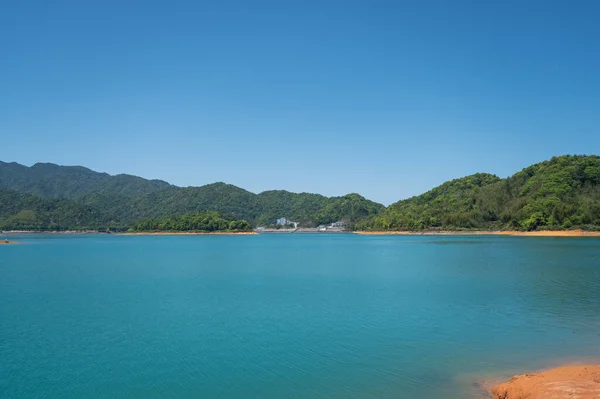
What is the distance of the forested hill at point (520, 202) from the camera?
8344 centimetres

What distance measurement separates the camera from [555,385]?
25.8ft

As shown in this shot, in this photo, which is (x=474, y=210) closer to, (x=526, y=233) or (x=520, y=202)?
(x=520, y=202)

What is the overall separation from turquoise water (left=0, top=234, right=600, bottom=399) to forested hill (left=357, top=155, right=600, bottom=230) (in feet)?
220

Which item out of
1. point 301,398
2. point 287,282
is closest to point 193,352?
point 301,398

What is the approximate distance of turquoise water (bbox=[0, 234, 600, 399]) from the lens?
31.3 feet

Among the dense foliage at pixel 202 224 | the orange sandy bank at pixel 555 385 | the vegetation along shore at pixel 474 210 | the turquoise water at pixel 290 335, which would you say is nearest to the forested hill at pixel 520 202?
the vegetation along shore at pixel 474 210

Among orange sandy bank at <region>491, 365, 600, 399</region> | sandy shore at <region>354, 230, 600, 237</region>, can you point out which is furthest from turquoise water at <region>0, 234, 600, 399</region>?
sandy shore at <region>354, 230, 600, 237</region>

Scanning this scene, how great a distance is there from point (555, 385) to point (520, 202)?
322ft

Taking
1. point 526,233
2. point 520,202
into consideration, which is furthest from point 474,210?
point 526,233

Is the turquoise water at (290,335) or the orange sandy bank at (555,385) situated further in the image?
the turquoise water at (290,335)

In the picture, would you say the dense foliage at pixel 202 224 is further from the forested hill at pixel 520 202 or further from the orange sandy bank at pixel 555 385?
the orange sandy bank at pixel 555 385

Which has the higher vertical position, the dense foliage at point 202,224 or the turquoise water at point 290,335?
the dense foliage at point 202,224

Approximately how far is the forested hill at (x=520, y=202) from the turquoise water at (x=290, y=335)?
67078 mm

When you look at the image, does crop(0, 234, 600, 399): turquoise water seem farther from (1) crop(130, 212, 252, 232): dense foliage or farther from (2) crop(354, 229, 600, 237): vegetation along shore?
(1) crop(130, 212, 252, 232): dense foliage
